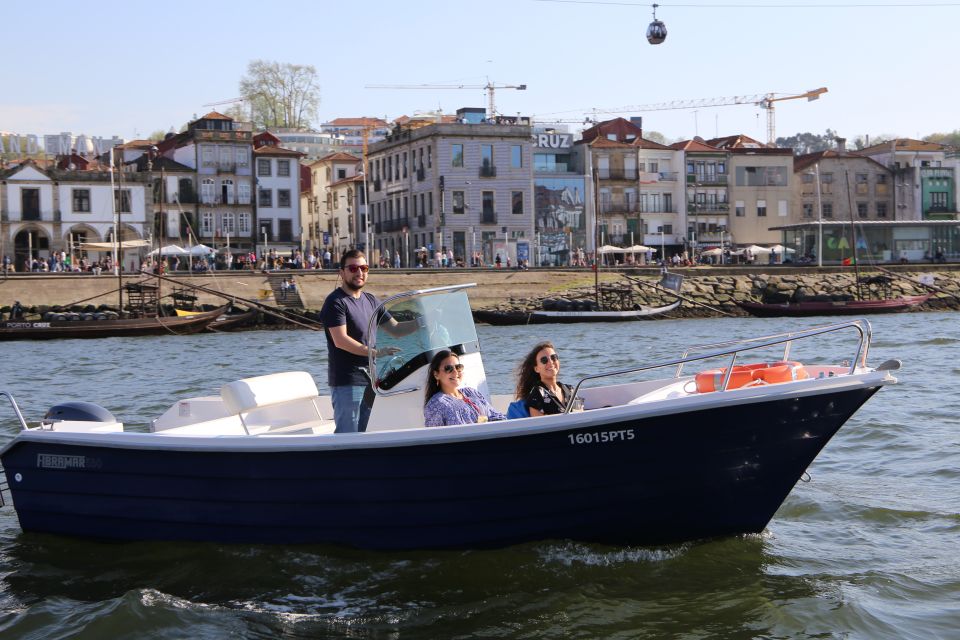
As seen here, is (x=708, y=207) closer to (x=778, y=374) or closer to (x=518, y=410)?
(x=778, y=374)

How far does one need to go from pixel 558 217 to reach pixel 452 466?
222ft

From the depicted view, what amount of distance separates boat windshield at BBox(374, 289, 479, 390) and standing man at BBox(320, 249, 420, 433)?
2 cm

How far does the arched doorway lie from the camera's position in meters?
63.3

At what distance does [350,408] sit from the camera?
8.42m

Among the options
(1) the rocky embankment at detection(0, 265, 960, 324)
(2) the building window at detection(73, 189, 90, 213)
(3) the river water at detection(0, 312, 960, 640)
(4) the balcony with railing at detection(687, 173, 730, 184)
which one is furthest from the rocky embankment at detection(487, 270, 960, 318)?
(3) the river water at detection(0, 312, 960, 640)

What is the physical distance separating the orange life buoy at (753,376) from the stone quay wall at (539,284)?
134 feet

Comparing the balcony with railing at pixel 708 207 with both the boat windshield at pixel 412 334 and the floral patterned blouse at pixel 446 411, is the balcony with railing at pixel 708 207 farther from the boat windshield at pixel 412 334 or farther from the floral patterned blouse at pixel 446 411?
the floral patterned blouse at pixel 446 411

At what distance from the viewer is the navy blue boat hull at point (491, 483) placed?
7457 mm

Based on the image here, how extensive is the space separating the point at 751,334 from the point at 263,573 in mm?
30845

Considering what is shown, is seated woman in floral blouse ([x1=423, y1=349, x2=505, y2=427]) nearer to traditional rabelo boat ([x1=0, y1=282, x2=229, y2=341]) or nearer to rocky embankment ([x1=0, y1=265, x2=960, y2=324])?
traditional rabelo boat ([x1=0, y1=282, x2=229, y2=341])

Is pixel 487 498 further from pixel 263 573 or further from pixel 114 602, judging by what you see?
pixel 114 602

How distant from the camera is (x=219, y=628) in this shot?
727 centimetres

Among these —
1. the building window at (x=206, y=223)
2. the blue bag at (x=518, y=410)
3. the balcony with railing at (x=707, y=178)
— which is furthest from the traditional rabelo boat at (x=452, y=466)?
the balcony with railing at (x=707, y=178)

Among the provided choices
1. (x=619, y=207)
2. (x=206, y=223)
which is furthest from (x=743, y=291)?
(x=206, y=223)
